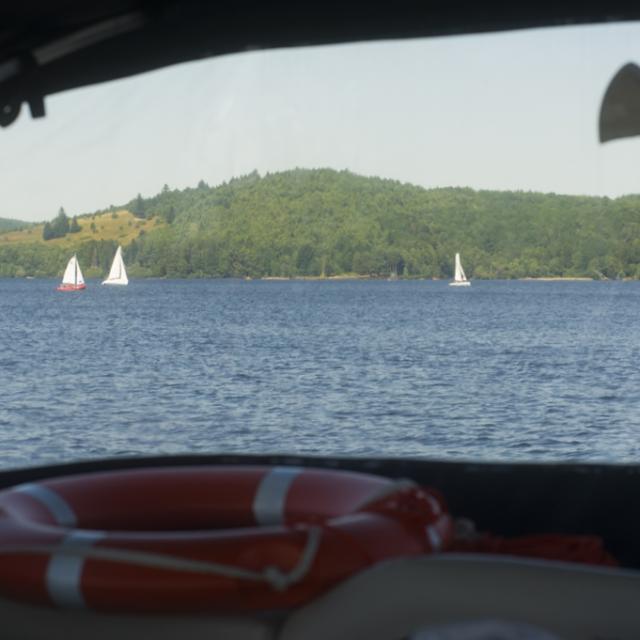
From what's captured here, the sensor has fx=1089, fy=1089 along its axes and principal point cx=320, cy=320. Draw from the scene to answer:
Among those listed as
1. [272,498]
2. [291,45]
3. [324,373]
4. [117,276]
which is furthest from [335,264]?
[117,276]

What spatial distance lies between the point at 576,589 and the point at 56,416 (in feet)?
66.5

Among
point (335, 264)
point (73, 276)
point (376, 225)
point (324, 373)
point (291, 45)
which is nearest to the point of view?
point (291, 45)

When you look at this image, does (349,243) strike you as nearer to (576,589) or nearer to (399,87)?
(576,589)

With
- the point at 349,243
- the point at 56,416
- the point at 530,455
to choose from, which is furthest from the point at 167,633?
the point at 56,416

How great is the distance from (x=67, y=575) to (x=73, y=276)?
3315cm

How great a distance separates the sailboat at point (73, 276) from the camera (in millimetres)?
31641

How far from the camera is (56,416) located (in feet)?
67.8

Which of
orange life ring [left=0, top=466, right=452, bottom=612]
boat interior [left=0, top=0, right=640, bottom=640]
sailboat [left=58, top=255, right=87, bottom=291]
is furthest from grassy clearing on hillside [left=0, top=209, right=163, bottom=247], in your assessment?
sailboat [left=58, top=255, right=87, bottom=291]

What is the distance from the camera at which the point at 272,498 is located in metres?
1.58

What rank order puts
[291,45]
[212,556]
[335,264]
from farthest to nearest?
[335,264] → [291,45] → [212,556]

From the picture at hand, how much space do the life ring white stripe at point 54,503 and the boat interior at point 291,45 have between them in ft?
0.67

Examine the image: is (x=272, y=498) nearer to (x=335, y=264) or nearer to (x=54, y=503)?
(x=54, y=503)

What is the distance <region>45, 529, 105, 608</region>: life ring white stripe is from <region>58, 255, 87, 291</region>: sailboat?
91.1 feet

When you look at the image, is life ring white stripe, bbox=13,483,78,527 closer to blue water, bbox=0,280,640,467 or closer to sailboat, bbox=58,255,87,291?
blue water, bbox=0,280,640,467
